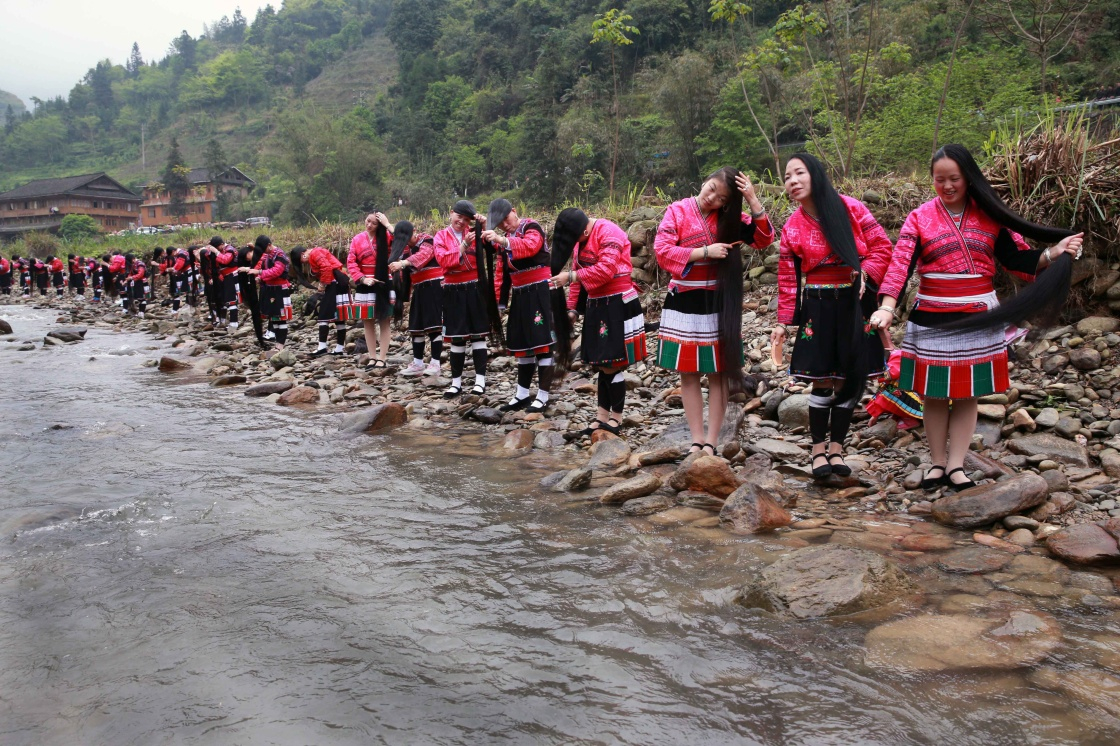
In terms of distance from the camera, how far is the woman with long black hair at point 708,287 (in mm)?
4961

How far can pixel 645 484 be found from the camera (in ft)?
16.0

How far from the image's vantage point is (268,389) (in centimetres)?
952

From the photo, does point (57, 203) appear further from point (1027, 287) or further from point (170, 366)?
point (1027, 287)

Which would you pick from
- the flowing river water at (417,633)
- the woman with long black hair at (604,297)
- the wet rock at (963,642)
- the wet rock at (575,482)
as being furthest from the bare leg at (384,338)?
the wet rock at (963,642)

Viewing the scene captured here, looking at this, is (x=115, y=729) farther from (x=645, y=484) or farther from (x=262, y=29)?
(x=262, y=29)

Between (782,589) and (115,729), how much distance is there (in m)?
2.55

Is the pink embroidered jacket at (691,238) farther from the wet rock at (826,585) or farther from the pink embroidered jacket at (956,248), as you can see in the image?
the wet rock at (826,585)

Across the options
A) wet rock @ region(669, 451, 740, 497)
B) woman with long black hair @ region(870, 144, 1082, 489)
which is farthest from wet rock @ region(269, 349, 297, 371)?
woman with long black hair @ region(870, 144, 1082, 489)

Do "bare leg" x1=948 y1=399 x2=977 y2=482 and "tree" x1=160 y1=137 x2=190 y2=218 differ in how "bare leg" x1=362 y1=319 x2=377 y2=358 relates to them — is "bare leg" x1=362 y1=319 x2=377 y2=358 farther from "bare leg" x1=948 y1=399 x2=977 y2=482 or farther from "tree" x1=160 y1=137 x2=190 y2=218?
"tree" x1=160 y1=137 x2=190 y2=218

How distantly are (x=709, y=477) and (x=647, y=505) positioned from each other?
0.43 m

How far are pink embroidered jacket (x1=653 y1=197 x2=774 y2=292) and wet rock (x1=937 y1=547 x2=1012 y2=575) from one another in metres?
2.15

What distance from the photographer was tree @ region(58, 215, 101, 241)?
Result: 55.7m

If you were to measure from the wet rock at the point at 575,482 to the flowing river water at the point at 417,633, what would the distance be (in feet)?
1.03

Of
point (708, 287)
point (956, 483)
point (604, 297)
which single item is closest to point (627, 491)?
point (708, 287)
